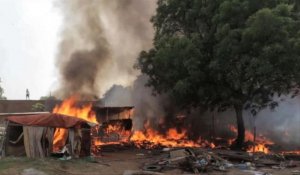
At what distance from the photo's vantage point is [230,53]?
23406 mm

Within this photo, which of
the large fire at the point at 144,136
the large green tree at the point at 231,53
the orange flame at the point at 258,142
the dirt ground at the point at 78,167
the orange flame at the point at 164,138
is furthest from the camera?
the orange flame at the point at 164,138

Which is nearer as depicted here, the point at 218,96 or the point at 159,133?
the point at 218,96

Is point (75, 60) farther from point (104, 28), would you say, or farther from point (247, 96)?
point (247, 96)

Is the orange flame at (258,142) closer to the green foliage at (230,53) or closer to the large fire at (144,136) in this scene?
the large fire at (144,136)

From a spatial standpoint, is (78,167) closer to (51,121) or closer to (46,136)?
(46,136)

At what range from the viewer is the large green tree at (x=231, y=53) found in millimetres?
22094

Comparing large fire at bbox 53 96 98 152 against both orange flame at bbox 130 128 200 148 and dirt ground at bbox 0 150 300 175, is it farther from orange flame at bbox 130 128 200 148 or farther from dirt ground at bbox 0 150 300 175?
dirt ground at bbox 0 150 300 175

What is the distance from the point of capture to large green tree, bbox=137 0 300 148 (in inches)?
870

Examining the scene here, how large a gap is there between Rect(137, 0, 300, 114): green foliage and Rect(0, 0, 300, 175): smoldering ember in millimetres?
56

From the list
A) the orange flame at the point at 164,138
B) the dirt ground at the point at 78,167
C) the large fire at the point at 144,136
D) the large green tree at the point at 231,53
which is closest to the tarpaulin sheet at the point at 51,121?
the dirt ground at the point at 78,167

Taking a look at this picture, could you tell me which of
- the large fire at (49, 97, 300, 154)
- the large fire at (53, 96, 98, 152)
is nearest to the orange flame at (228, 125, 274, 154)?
the large fire at (49, 97, 300, 154)

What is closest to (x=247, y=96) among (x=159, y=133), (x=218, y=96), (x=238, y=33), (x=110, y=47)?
(x=218, y=96)

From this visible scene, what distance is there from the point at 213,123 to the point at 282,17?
1204cm

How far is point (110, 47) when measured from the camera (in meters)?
36.9
